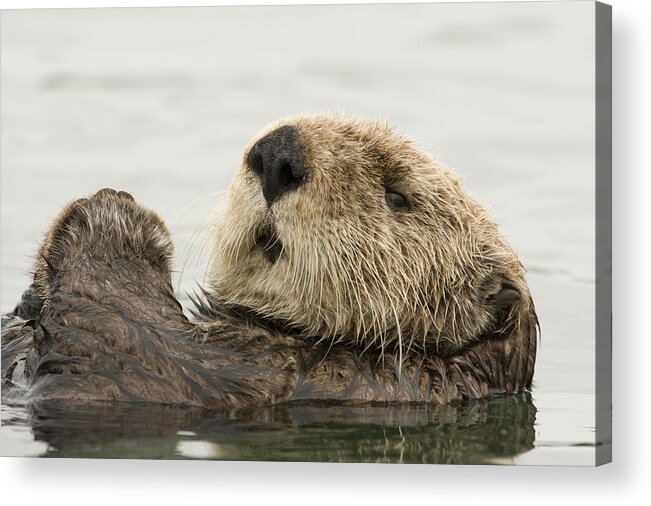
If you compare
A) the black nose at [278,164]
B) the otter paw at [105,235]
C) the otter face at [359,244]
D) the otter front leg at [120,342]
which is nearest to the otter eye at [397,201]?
the otter face at [359,244]

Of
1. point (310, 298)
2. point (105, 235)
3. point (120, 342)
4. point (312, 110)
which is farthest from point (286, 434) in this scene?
point (312, 110)

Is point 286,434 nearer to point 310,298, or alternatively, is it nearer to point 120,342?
point 310,298

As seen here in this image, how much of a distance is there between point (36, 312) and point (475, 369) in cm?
201

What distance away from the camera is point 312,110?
6.00 meters

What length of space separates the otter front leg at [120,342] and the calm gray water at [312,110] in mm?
97

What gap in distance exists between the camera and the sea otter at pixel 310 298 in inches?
216

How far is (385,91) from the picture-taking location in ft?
20.1

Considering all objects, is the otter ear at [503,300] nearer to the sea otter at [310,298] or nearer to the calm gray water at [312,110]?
the sea otter at [310,298]

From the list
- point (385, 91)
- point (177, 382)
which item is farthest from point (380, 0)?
point (177, 382)

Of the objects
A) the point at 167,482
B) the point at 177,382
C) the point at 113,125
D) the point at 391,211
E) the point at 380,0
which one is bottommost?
the point at 167,482

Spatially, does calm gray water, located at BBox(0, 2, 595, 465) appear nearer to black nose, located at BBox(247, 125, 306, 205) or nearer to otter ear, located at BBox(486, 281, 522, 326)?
otter ear, located at BBox(486, 281, 522, 326)

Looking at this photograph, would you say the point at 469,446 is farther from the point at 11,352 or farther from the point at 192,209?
the point at 11,352

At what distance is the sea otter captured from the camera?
549 centimetres

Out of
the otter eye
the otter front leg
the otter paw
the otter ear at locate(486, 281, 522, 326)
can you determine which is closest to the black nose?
the otter eye
